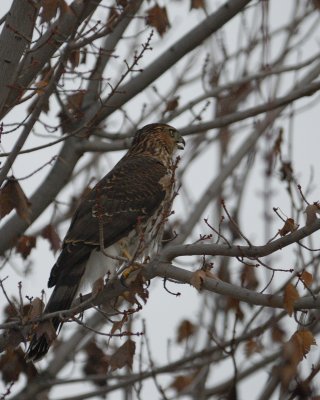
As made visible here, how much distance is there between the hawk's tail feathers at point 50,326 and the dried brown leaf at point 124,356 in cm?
36

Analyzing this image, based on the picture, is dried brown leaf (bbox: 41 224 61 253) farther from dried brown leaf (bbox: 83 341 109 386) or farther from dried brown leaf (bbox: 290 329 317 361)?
dried brown leaf (bbox: 290 329 317 361)

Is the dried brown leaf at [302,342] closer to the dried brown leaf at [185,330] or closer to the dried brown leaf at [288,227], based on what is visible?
the dried brown leaf at [288,227]

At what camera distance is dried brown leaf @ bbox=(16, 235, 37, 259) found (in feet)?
19.8

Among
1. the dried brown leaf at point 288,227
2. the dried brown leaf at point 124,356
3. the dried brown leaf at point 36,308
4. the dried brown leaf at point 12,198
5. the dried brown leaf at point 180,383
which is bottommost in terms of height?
the dried brown leaf at point 288,227

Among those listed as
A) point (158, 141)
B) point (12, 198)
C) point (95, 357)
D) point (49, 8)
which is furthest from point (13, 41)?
point (95, 357)

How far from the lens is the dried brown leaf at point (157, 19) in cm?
615

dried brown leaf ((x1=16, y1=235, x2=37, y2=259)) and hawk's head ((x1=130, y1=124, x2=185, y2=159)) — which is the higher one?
hawk's head ((x1=130, y1=124, x2=185, y2=159))

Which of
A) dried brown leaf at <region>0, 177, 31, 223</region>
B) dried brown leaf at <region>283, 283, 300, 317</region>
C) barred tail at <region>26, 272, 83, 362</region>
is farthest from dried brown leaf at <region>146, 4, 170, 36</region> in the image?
dried brown leaf at <region>283, 283, 300, 317</region>

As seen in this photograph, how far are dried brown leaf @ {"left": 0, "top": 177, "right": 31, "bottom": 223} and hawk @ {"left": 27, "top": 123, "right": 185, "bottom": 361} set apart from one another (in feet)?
2.77

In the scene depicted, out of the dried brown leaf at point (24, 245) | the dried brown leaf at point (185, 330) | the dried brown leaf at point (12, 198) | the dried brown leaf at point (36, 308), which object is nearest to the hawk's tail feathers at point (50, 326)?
the dried brown leaf at point (36, 308)

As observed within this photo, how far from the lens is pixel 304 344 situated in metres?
4.04

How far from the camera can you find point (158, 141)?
24.3 feet

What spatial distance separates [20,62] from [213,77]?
Result: 11.8ft

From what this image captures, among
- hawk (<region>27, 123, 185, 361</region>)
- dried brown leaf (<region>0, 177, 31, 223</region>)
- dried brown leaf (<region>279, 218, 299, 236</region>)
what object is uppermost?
hawk (<region>27, 123, 185, 361</region>)
